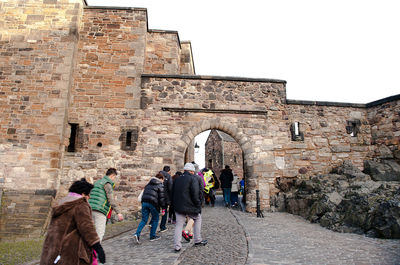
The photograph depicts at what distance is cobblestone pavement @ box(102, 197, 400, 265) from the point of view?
396 cm

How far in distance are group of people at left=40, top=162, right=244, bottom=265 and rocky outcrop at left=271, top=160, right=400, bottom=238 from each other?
377 cm

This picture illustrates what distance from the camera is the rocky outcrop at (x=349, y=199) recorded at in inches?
228

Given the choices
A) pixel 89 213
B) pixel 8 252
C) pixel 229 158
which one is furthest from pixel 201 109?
pixel 229 158

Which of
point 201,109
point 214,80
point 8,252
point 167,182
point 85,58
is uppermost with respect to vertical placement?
point 85,58

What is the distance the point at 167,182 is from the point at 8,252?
3344 millimetres

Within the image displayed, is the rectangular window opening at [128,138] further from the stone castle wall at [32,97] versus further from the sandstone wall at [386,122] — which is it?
the sandstone wall at [386,122]

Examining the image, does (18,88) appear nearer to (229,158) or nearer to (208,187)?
(208,187)

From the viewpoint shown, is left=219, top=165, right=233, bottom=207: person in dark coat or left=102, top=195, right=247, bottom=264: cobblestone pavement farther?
left=219, top=165, right=233, bottom=207: person in dark coat

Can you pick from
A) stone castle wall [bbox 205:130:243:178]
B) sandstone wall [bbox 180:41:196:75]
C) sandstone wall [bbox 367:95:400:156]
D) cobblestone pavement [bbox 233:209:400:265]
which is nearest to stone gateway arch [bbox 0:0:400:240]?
sandstone wall [bbox 367:95:400:156]

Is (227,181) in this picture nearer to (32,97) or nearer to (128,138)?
(128,138)

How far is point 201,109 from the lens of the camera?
9328 millimetres

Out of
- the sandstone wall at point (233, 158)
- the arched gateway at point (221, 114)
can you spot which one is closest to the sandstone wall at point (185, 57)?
the arched gateway at point (221, 114)

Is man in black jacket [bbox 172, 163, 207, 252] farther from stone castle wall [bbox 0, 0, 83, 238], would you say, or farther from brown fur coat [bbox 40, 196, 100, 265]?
stone castle wall [bbox 0, 0, 83, 238]

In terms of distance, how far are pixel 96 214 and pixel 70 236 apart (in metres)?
1.49
